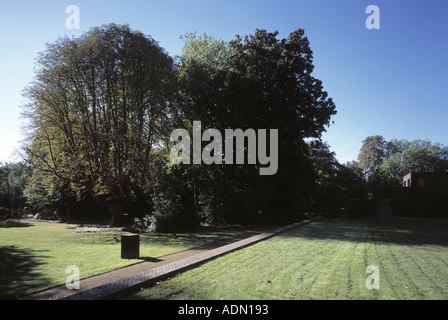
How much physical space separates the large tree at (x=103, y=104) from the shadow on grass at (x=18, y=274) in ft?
30.2

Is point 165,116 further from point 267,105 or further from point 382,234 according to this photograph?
point 382,234

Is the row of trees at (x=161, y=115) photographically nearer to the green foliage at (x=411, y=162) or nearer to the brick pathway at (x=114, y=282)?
the brick pathway at (x=114, y=282)

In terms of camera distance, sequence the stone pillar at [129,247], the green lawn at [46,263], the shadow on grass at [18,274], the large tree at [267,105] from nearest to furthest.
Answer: the shadow on grass at [18,274] → the green lawn at [46,263] → the stone pillar at [129,247] → the large tree at [267,105]

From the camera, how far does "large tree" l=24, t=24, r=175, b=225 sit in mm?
18516

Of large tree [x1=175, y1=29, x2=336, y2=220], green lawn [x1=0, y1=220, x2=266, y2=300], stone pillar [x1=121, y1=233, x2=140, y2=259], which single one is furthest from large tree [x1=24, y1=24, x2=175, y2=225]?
stone pillar [x1=121, y1=233, x2=140, y2=259]

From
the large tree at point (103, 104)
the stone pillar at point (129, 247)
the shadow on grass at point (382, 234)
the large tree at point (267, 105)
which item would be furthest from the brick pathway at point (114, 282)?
the large tree at point (267, 105)

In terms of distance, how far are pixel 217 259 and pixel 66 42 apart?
1757 centimetres

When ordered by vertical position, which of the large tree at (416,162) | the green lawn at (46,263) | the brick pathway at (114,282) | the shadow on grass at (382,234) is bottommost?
the shadow on grass at (382,234)

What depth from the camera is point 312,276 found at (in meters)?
6.63

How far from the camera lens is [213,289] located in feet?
18.8

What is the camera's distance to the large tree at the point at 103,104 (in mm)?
18516

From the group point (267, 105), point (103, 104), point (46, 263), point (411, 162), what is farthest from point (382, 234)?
point (411, 162)

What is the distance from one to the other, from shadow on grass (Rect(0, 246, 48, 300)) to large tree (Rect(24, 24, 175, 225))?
363 inches
